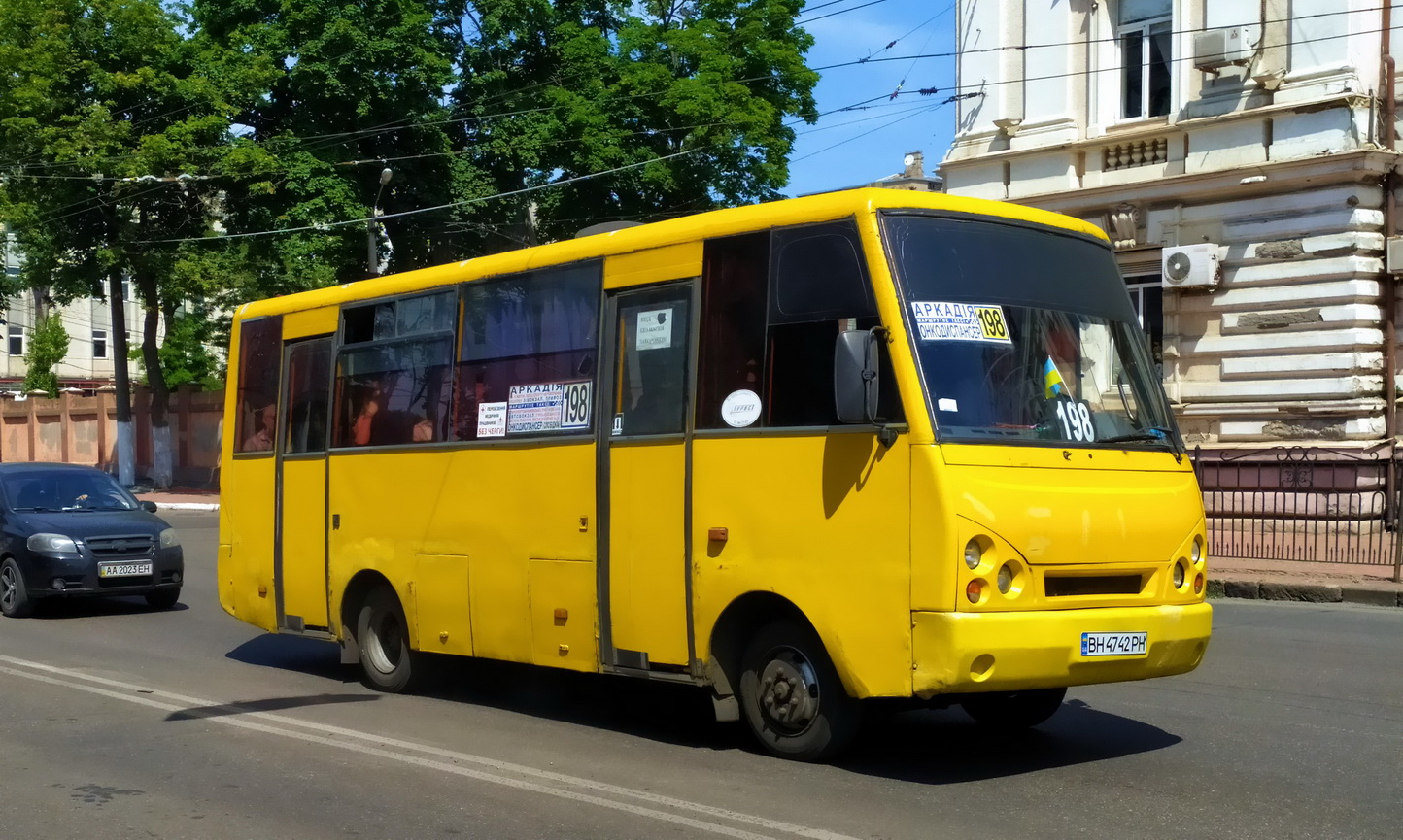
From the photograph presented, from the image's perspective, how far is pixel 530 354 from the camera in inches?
366

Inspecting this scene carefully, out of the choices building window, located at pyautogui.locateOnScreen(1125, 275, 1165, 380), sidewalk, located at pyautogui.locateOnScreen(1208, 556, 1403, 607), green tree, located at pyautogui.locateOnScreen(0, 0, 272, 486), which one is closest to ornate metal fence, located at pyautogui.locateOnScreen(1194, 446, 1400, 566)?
sidewalk, located at pyautogui.locateOnScreen(1208, 556, 1403, 607)

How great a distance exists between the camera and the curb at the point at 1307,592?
52.0 ft

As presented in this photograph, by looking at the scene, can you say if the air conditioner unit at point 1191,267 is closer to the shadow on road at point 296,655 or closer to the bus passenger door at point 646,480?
the shadow on road at point 296,655

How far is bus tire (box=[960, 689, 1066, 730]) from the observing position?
830cm

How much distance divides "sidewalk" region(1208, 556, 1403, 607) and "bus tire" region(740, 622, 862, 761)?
10406 millimetres

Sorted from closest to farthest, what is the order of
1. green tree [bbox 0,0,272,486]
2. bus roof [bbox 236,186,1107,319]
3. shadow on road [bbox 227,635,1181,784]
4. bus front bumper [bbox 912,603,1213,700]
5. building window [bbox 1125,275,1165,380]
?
1. bus front bumper [bbox 912,603,1213,700]
2. bus roof [bbox 236,186,1107,319]
3. shadow on road [bbox 227,635,1181,784]
4. building window [bbox 1125,275,1165,380]
5. green tree [bbox 0,0,272,486]

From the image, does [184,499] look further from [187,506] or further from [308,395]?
[308,395]

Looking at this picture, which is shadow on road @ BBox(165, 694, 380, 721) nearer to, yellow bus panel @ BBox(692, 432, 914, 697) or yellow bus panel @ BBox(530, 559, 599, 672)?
yellow bus panel @ BBox(530, 559, 599, 672)

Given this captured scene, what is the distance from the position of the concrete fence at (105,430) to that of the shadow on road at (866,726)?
34.6m

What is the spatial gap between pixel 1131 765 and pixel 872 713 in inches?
61.3

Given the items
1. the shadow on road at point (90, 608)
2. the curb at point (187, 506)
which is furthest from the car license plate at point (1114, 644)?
the curb at point (187, 506)

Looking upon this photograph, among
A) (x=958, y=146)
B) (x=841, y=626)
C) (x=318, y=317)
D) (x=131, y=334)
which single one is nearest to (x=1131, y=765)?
(x=841, y=626)

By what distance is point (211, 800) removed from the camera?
6953mm

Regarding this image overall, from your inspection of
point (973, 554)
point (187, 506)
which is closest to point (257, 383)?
point (973, 554)
